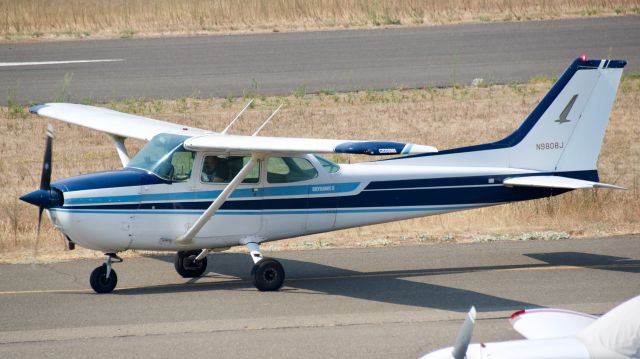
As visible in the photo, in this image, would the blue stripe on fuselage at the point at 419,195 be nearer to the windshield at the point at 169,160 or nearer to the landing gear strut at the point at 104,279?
the windshield at the point at 169,160

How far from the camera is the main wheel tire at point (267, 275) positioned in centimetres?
1183

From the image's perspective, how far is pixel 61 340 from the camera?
9.98 m

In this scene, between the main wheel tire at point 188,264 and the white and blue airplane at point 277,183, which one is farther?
the main wheel tire at point 188,264

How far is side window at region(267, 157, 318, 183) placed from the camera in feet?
40.1

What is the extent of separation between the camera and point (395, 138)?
2148cm

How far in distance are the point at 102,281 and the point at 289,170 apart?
2.62 meters

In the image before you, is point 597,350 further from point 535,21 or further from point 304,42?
point 535,21

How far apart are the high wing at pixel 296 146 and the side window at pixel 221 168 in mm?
319

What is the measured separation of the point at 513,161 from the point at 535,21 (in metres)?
23.9

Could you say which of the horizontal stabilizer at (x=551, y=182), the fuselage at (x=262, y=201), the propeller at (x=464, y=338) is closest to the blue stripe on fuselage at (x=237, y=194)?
the fuselage at (x=262, y=201)

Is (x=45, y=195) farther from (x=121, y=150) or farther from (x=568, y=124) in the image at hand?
(x=568, y=124)

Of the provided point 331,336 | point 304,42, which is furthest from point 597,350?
point 304,42

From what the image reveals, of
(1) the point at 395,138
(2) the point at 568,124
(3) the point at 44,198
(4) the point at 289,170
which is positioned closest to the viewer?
(3) the point at 44,198

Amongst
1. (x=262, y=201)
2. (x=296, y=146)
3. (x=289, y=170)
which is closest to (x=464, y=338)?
(x=296, y=146)
